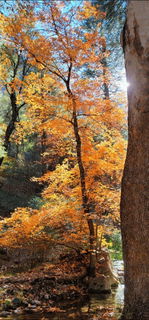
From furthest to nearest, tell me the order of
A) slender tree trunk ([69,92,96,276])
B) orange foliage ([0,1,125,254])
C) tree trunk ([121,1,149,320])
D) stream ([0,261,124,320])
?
slender tree trunk ([69,92,96,276]) → orange foliage ([0,1,125,254]) → stream ([0,261,124,320]) → tree trunk ([121,1,149,320])

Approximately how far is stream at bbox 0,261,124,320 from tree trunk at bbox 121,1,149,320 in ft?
4.91

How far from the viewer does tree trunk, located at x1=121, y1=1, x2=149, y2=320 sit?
299 centimetres

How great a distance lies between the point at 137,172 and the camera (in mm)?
3176

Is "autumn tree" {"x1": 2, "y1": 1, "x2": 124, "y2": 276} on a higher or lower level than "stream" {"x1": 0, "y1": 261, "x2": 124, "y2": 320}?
higher

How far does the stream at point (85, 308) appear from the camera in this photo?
4211 millimetres

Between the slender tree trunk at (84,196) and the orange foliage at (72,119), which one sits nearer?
the orange foliage at (72,119)

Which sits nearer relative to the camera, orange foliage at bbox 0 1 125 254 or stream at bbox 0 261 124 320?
stream at bbox 0 261 124 320

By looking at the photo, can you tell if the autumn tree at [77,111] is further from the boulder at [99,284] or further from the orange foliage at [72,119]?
the boulder at [99,284]

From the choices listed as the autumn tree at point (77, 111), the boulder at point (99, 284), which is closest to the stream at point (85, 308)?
the boulder at point (99, 284)

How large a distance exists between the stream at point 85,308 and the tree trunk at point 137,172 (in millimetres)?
1497

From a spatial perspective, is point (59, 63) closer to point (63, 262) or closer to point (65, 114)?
point (65, 114)

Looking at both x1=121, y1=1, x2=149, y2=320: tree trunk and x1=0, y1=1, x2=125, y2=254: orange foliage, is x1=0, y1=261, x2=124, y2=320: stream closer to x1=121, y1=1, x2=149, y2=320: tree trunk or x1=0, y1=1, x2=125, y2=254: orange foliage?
x1=0, y1=1, x2=125, y2=254: orange foliage

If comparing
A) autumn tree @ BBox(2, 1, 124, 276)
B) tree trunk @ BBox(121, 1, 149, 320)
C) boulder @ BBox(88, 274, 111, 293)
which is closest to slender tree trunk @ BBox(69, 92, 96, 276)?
autumn tree @ BBox(2, 1, 124, 276)

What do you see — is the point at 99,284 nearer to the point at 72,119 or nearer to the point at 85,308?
the point at 85,308
